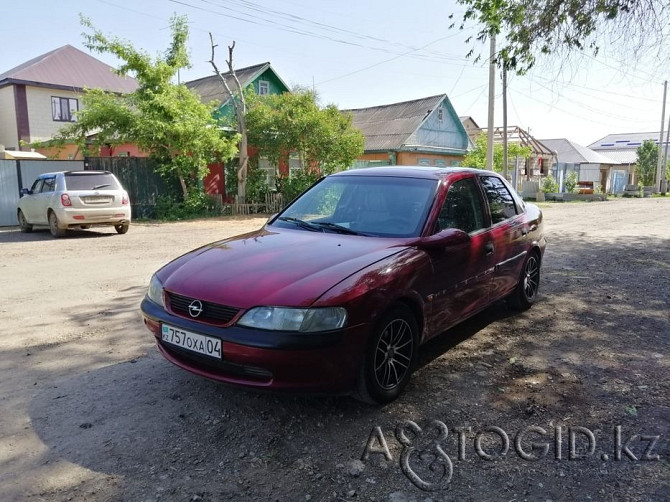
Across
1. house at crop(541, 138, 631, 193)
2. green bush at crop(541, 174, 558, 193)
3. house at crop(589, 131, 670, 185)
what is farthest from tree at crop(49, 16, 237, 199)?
house at crop(589, 131, 670, 185)

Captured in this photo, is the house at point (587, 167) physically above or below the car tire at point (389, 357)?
above

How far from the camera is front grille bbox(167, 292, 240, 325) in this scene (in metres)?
3.04

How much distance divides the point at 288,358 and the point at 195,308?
0.71 meters

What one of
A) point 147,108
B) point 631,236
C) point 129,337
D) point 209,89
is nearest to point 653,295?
point 129,337

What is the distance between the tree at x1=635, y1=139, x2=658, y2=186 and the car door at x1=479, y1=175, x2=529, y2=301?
157 feet

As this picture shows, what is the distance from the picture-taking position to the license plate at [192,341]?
10.00 feet

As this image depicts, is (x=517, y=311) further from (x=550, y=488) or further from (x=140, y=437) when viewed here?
(x=140, y=437)

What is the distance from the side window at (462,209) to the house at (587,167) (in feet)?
135

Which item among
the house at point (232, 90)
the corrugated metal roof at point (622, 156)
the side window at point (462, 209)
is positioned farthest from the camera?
the corrugated metal roof at point (622, 156)

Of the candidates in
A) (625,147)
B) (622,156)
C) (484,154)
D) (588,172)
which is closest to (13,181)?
(484,154)

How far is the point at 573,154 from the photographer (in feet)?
155

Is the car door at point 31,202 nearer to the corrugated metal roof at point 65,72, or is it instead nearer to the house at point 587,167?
the corrugated metal roof at point 65,72

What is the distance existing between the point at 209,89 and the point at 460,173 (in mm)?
24042

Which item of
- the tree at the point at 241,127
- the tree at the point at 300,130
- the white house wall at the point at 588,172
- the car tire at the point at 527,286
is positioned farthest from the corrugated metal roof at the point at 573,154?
the car tire at the point at 527,286
